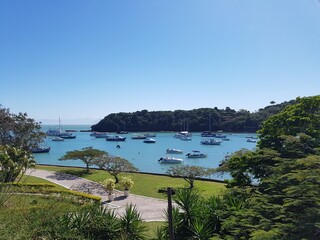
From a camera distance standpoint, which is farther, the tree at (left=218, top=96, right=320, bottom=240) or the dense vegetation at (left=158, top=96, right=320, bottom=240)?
the dense vegetation at (left=158, top=96, right=320, bottom=240)

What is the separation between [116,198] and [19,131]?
14206mm

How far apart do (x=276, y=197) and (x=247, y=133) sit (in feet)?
274

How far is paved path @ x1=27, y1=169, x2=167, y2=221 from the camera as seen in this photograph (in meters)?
14.8

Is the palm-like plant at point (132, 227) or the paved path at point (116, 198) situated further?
the paved path at point (116, 198)

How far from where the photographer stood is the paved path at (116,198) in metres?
14.8

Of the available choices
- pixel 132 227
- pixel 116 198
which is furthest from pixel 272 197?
pixel 116 198

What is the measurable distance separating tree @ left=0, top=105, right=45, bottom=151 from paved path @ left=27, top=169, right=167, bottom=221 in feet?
10.7

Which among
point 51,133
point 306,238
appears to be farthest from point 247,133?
point 306,238

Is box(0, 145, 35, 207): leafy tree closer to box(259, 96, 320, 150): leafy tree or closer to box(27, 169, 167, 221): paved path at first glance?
box(27, 169, 167, 221): paved path

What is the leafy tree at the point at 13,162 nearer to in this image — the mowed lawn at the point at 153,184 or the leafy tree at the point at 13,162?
the leafy tree at the point at 13,162

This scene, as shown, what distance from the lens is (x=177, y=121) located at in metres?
107

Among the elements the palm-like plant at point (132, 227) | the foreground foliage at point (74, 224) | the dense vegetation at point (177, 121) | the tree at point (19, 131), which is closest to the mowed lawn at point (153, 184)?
the tree at point (19, 131)

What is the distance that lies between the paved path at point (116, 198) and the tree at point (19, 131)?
10.7 ft

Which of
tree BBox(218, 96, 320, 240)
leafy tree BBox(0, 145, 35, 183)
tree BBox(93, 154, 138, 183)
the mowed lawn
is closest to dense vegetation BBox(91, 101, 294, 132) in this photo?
the mowed lawn
